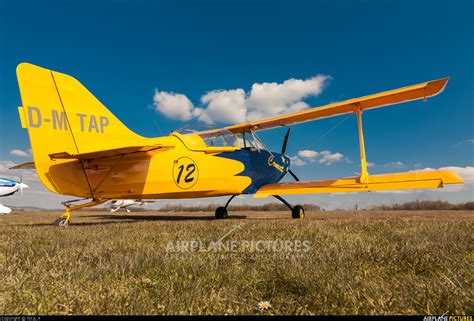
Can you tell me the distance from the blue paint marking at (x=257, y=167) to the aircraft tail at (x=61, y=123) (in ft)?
13.5

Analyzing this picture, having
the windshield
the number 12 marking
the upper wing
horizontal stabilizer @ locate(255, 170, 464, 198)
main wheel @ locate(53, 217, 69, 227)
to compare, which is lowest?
main wheel @ locate(53, 217, 69, 227)

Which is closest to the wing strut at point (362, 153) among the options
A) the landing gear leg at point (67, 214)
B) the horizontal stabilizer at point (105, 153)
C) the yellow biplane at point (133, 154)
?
the yellow biplane at point (133, 154)

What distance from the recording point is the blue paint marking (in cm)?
1105

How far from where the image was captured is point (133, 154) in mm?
7777

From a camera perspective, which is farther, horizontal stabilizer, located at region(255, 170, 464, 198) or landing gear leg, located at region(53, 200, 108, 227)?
horizontal stabilizer, located at region(255, 170, 464, 198)

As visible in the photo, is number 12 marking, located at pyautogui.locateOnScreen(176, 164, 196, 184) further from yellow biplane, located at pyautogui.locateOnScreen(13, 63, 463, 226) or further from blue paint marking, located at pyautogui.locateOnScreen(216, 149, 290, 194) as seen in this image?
blue paint marking, located at pyautogui.locateOnScreen(216, 149, 290, 194)

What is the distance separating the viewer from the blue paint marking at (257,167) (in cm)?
1105

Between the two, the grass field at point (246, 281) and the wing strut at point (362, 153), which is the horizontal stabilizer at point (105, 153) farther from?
the wing strut at point (362, 153)

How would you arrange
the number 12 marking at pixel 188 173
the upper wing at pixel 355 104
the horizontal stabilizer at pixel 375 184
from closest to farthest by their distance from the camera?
the upper wing at pixel 355 104 → the number 12 marking at pixel 188 173 → the horizontal stabilizer at pixel 375 184

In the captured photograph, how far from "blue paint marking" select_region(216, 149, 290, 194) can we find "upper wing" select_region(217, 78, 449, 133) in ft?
4.03

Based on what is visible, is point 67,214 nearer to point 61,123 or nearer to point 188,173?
point 61,123

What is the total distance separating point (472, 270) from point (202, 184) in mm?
7705

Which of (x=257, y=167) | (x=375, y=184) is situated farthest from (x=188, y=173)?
(x=375, y=184)

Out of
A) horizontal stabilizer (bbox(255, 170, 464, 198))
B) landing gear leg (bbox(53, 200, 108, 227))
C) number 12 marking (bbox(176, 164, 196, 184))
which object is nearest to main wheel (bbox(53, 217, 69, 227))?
landing gear leg (bbox(53, 200, 108, 227))
